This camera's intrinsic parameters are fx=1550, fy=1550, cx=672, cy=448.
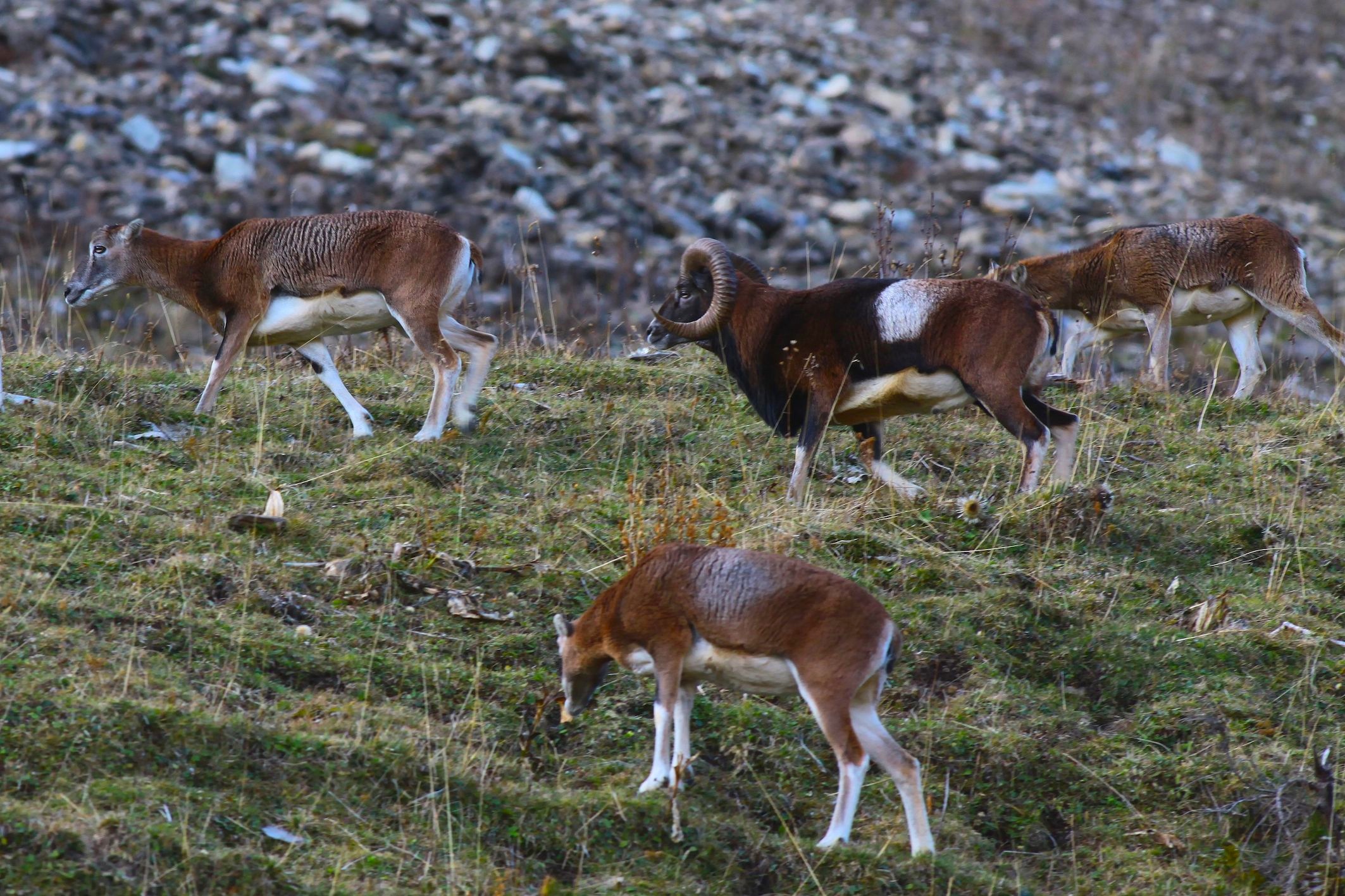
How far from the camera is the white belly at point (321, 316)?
10391 mm

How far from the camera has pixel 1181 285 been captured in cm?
1295

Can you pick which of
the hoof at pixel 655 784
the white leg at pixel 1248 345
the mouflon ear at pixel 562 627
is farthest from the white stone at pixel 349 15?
the hoof at pixel 655 784

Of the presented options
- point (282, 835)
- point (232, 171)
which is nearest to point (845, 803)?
point (282, 835)

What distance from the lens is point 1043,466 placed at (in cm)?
1028

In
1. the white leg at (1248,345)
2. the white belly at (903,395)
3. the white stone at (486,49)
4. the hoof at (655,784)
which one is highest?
the white belly at (903,395)

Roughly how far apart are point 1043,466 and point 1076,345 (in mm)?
3631

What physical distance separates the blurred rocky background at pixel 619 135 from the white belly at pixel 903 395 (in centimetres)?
795

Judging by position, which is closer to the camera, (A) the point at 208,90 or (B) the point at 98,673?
(B) the point at 98,673

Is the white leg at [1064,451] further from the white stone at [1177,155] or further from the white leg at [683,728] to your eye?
the white stone at [1177,155]

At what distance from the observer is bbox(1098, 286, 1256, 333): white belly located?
13.0 meters

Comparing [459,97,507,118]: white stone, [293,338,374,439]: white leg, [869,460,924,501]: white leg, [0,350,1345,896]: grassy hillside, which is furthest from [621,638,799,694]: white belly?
[459,97,507,118]: white stone

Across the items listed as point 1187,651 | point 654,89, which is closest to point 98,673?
point 1187,651

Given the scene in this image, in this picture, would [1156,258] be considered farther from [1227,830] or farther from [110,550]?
[110,550]

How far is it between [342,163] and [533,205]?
2.89 m
